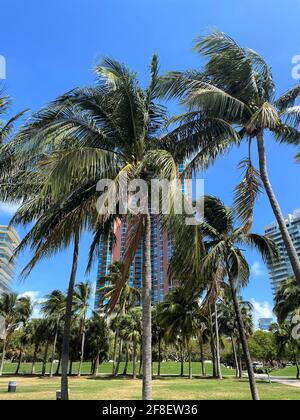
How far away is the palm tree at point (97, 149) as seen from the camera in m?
8.55

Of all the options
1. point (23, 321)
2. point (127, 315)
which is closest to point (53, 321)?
point (23, 321)

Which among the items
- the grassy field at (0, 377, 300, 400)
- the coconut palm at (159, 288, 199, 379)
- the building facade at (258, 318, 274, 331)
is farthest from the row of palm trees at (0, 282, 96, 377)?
the building facade at (258, 318, 274, 331)

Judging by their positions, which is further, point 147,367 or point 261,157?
point 261,157

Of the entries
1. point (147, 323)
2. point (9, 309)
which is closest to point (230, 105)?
point (147, 323)

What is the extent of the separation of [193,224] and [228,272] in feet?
28.1

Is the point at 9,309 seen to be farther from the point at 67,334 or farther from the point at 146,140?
the point at 146,140

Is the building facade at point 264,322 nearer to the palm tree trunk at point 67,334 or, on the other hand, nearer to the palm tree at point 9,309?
the palm tree at point 9,309

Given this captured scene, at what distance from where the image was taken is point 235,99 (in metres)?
10.5

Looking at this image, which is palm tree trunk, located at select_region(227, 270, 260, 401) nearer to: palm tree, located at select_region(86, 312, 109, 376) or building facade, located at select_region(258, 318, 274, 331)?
palm tree, located at select_region(86, 312, 109, 376)

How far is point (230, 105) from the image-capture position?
1059 centimetres

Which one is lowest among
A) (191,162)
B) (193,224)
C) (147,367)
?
(147,367)

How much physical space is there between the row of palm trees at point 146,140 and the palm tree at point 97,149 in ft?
0.09

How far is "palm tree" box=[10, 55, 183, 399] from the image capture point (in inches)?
337
